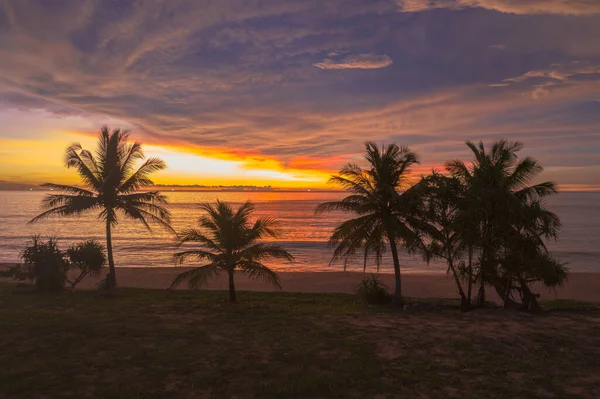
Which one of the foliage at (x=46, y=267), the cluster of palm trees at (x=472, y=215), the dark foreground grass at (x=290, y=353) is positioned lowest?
the dark foreground grass at (x=290, y=353)

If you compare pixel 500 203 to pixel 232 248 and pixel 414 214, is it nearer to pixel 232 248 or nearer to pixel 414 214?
pixel 414 214

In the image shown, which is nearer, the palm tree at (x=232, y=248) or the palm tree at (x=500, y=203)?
the palm tree at (x=500, y=203)

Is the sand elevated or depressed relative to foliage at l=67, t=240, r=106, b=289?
depressed

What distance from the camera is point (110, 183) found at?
19141 millimetres

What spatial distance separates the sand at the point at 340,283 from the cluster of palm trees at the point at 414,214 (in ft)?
22.5

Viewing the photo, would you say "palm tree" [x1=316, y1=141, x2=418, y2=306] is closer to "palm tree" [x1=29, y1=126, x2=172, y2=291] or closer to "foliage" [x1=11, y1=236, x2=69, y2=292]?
"palm tree" [x1=29, y1=126, x2=172, y2=291]

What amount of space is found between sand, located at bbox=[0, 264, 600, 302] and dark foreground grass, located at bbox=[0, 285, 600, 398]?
1017 centimetres

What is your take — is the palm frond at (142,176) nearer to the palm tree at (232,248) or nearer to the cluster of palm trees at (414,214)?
the cluster of palm trees at (414,214)

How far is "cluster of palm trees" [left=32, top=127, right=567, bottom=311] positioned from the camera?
44.3 feet

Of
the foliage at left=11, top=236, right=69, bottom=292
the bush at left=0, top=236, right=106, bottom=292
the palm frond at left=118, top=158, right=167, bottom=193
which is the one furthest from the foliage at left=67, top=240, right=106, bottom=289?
the palm frond at left=118, top=158, right=167, bottom=193

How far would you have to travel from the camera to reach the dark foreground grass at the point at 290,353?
7254 mm

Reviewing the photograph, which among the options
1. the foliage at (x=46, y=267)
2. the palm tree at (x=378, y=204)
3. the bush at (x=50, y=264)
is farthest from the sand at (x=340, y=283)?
the palm tree at (x=378, y=204)

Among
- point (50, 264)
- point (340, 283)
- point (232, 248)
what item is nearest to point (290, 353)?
point (232, 248)

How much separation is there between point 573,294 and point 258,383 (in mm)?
23705
